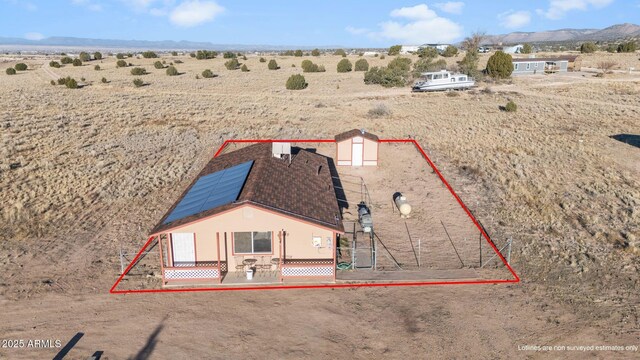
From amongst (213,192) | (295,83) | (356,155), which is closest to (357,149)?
(356,155)

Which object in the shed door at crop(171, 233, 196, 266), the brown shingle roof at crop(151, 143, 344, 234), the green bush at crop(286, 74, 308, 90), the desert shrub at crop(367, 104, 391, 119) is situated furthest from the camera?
the green bush at crop(286, 74, 308, 90)

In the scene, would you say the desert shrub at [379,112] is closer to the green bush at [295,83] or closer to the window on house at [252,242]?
the green bush at [295,83]

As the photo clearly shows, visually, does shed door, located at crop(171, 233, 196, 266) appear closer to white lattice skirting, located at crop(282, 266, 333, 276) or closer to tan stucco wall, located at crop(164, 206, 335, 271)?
tan stucco wall, located at crop(164, 206, 335, 271)

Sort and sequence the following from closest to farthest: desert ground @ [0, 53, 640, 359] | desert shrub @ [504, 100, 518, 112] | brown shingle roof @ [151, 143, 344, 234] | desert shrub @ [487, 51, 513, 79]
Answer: desert ground @ [0, 53, 640, 359] → brown shingle roof @ [151, 143, 344, 234] → desert shrub @ [504, 100, 518, 112] → desert shrub @ [487, 51, 513, 79]

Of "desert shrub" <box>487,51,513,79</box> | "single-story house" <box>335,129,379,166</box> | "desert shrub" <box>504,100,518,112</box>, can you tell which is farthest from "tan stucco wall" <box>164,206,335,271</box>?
"desert shrub" <box>487,51,513,79</box>

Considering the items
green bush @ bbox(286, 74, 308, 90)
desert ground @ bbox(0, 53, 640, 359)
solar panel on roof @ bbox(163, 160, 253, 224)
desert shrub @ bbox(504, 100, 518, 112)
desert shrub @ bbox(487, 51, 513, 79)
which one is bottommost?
desert ground @ bbox(0, 53, 640, 359)

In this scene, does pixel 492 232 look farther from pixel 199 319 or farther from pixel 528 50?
pixel 528 50

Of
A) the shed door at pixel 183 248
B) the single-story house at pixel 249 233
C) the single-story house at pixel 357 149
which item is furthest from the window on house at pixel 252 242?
the single-story house at pixel 357 149
